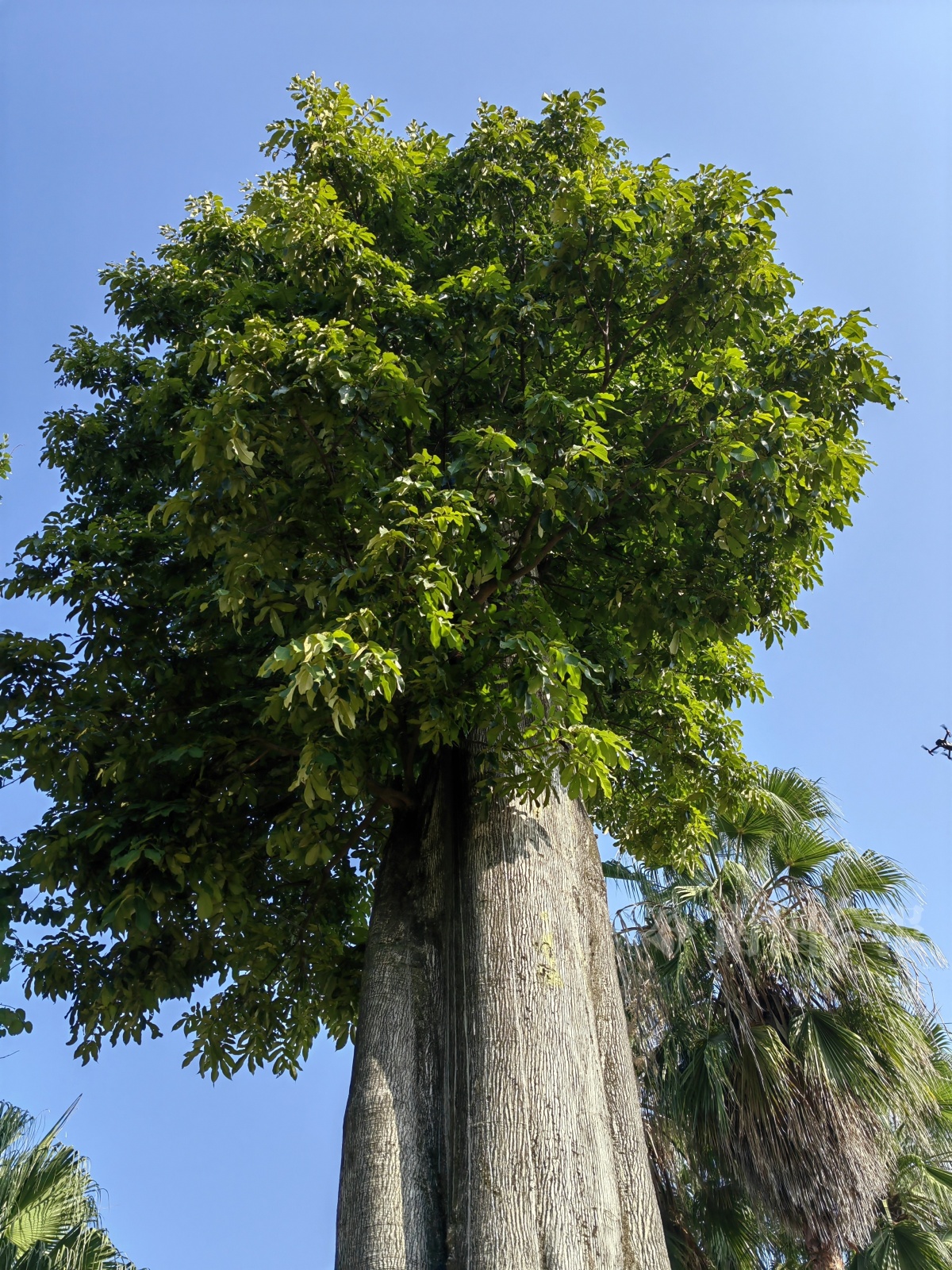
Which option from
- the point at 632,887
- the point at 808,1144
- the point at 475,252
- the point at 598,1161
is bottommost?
the point at 598,1161

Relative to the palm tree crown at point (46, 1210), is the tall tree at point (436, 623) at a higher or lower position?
higher

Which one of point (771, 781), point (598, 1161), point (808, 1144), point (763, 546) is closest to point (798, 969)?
point (808, 1144)

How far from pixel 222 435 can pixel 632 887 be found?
861cm

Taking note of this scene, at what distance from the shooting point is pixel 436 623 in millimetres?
5715

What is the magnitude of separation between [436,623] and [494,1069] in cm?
230

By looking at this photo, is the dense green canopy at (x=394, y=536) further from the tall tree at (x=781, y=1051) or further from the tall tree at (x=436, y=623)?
the tall tree at (x=781, y=1051)

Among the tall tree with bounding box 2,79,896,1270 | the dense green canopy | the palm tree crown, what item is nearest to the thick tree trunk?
the tall tree with bounding box 2,79,896,1270

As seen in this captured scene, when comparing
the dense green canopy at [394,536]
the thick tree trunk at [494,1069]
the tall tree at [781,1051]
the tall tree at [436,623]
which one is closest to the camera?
the thick tree trunk at [494,1069]

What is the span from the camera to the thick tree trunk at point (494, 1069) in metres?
5.16

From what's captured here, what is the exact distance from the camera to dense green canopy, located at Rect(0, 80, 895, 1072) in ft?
20.4

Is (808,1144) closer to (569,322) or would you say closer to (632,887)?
(632,887)

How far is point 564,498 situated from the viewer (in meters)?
6.57

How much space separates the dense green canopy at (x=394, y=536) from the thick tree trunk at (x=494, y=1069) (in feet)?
1.99

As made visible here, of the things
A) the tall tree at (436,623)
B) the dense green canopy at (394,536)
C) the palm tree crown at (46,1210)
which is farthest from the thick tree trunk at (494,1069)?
the palm tree crown at (46,1210)
